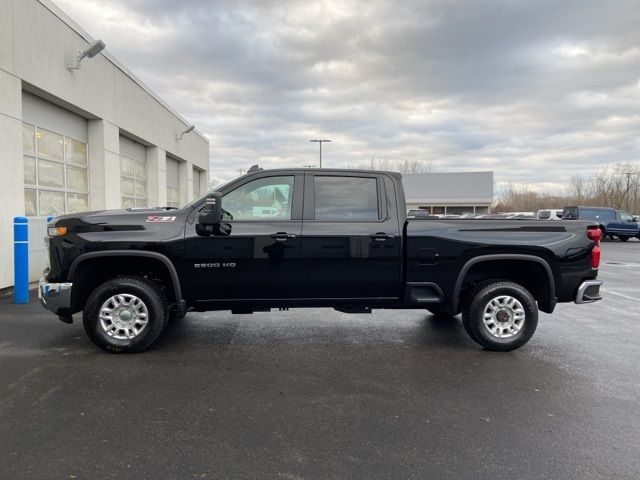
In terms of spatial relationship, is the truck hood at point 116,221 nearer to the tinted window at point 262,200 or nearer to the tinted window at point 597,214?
the tinted window at point 262,200

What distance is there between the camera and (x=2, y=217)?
811 centimetres

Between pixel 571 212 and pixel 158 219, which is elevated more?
pixel 571 212

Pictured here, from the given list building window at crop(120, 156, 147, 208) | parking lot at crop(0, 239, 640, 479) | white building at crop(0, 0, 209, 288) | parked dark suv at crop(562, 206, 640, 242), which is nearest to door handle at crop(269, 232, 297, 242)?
parking lot at crop(0, 239, 640, 479)

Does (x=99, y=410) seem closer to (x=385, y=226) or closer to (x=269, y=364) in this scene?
(x=269, y=364)

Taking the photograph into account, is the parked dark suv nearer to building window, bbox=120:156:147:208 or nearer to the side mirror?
building window, bbox=120:156:147:208

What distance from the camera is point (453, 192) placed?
59500 millimetres

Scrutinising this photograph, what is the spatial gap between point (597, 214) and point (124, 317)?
29.2 metres

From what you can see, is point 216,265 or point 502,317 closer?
point 216,265

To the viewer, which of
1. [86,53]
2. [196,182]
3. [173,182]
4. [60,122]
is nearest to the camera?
[86,53]

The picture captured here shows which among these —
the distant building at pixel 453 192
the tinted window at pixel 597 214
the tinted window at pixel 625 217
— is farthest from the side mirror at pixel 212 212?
the distant building at pixel 453 192

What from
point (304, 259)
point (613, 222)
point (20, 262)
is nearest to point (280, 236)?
point (304, 259)

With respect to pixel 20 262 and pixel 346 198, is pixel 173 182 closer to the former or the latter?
pixel 20 262

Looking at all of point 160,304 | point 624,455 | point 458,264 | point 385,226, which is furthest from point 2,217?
point 624,455

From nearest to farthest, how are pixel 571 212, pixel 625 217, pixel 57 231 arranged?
pixel 57 231 < pixel 571 212 < pixel 625 217
